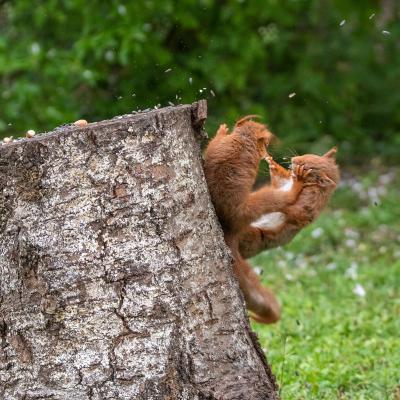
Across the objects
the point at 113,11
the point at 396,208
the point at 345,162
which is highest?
the point at 113,11

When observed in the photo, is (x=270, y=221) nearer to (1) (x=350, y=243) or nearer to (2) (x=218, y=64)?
(1) (x=350, y=243)

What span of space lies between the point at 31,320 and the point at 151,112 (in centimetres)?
85

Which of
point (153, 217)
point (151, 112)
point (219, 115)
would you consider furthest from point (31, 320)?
point (219, 115)

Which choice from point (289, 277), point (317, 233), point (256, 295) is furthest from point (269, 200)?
point (317, 233)

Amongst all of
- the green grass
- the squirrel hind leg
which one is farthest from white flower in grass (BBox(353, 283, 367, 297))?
the squirrel hind leg

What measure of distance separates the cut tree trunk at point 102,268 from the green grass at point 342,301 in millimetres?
1506

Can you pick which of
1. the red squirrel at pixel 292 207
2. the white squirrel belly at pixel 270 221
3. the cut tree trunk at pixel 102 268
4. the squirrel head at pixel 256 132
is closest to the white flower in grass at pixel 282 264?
the red squirrel at pixel 292 207

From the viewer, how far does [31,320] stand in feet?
11.6

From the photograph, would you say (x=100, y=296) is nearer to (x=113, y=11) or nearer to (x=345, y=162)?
(x=113, y=11)

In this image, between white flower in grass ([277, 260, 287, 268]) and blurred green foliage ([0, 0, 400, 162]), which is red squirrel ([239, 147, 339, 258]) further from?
blurred green foliage ([0, 0, 400, 162])

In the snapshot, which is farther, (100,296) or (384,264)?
(384,264)

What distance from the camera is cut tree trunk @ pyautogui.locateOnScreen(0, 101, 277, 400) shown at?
347cm

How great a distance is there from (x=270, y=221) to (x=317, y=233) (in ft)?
16.7

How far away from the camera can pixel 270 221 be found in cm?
434
